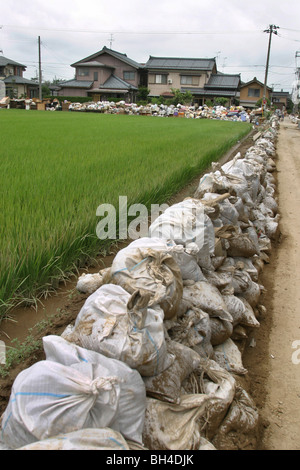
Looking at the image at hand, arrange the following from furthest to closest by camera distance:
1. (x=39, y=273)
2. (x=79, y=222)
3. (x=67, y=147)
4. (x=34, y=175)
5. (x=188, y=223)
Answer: (x=67, y=147)
(x=34, y=175)
(x=79, y=222)
(x=188, y=223)
(x=39, y=273)

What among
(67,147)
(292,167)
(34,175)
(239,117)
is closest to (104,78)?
(239,117)

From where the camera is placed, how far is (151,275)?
70.3 inches

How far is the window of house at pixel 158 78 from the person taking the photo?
3806cm

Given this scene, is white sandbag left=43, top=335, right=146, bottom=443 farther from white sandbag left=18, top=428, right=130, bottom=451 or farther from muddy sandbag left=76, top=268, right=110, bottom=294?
muddy sandbag left=76, top=268, right=110, bottom=294

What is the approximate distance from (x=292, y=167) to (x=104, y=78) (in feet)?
99.9

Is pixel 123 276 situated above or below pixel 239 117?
below

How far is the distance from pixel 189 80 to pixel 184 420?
A: 4030 cm

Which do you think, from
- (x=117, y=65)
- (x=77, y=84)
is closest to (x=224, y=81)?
(x=117, y=65)

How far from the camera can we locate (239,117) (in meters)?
29.8

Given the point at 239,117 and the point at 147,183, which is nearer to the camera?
the point at 147,183

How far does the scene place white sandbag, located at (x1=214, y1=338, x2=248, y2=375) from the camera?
7.07 feet

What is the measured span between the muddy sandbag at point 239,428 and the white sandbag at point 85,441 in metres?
0.70

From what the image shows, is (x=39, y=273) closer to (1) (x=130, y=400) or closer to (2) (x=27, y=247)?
(2) (x=27, y=247)
